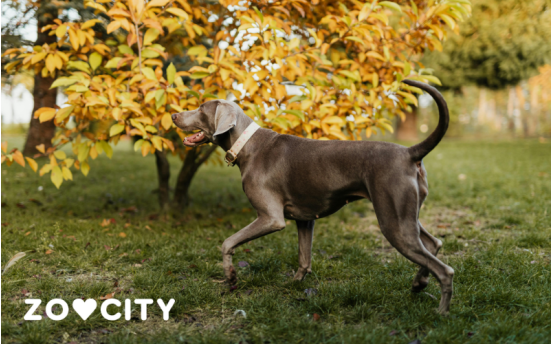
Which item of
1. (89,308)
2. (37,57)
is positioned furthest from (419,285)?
(37,57)

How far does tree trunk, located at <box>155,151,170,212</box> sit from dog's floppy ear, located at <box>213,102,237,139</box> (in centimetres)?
264

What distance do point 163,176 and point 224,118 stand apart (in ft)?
9.93

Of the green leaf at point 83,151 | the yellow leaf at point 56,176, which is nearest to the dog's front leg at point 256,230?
the green leaf at point 83,151

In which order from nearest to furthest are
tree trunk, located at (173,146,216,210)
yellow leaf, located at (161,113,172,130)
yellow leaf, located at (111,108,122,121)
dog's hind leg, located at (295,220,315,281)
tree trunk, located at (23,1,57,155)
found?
dog's hind leg, located at (295,220,315,281), yellow leaf, located at (111,108,122,121), yellow leaf, located at (161,113,172,130), tree trunk, located at (23,1,57,155), tree trunk, located at (173,146,216,210)

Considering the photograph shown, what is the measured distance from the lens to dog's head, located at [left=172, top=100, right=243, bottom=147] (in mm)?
3255

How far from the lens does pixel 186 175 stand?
5.98 m

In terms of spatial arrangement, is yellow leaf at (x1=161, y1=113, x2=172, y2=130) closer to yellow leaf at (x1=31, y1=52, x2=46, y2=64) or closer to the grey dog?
the grey dog

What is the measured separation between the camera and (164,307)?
115 inches

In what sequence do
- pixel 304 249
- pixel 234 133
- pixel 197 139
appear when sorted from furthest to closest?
pixel 304 249 < pixel 197 139 < pixel 234 133

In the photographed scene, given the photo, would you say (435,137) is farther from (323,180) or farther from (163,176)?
(163,176)

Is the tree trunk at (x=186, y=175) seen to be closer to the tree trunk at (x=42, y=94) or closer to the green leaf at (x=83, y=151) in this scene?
the green leaf at (x=83, y=151)

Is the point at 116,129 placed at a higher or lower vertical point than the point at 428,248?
higher

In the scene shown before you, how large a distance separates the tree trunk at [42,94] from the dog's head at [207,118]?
6.57 ft

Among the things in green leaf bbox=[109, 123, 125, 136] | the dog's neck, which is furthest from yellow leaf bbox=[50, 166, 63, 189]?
the dog's neck
